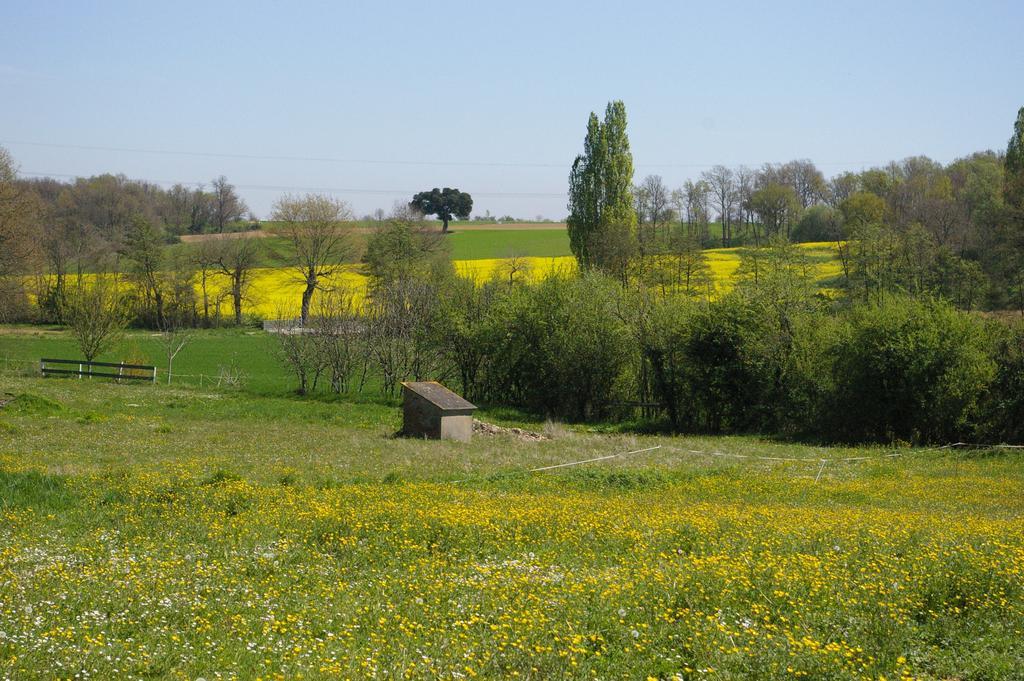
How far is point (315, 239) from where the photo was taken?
255ft

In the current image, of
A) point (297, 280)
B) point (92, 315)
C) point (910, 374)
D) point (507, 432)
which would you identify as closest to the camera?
point (507, 432)

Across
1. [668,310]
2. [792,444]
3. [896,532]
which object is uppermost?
[668,310]

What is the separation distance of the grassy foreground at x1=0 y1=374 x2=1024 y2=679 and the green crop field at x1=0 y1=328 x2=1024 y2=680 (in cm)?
4

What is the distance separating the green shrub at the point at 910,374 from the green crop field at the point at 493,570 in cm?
1125

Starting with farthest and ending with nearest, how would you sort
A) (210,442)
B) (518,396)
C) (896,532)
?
(518,396), (210,442), (896,532)

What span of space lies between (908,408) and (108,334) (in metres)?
45.2

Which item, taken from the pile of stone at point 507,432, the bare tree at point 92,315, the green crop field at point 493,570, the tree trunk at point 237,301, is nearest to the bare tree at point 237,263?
the tree trunk at point 237,301

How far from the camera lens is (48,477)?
16688mm

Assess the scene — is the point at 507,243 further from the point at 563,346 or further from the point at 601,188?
the point at 563,346

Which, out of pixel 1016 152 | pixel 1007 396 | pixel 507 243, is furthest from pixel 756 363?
pixel 507 243

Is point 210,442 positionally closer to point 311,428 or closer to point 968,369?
point 311,428

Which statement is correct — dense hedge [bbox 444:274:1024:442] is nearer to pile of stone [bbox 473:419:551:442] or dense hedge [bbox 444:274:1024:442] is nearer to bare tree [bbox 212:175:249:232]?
pile of stone [bbox 473:419:551:442]

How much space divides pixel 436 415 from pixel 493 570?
1860 centimetres

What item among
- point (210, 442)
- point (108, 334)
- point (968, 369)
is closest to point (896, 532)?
point (210, 442)
